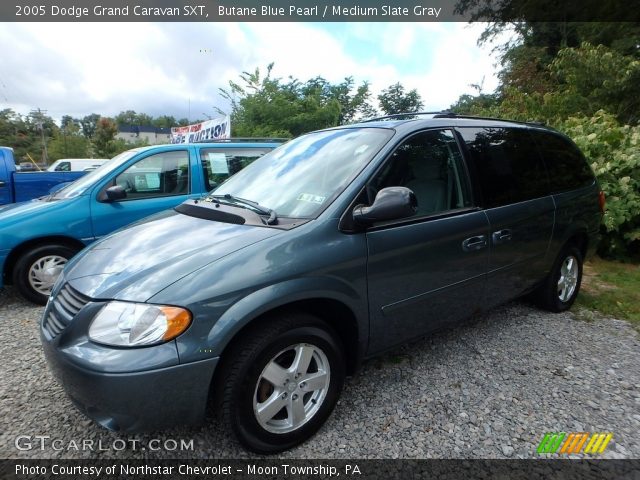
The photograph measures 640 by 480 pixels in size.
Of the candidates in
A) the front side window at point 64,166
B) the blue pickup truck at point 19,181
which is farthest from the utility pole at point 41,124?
the blue pickup truck at point 19,181

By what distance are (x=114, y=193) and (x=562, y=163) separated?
4560 millimetres

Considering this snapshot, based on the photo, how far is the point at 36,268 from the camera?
397 cm

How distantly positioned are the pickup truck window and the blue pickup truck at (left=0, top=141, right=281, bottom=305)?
1 cm

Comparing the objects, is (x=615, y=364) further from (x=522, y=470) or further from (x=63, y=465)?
(x=63, y=465)

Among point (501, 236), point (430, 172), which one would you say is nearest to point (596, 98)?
point (501, 236)

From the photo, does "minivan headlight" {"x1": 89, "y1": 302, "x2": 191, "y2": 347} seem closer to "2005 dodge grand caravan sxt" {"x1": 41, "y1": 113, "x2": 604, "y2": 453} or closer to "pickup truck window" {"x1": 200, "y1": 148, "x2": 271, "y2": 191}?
"2005 dodge grand caravan sxt" {"x1": 41, "y1": 113, "x2": 604, "y2": 453}

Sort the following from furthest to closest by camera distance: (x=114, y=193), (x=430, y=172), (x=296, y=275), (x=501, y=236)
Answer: (x=114, y=193), (x=501, y=236), (x=430, y=172), (x=296, y=275)

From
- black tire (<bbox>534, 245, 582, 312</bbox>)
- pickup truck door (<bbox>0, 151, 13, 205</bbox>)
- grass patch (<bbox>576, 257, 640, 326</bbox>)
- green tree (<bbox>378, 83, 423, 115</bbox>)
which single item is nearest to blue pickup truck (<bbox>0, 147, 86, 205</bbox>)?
pickup truck door (<bbox>0, 151, 13, 205</bbox>)


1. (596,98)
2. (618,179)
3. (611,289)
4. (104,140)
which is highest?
(104,140)

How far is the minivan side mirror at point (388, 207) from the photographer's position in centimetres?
201

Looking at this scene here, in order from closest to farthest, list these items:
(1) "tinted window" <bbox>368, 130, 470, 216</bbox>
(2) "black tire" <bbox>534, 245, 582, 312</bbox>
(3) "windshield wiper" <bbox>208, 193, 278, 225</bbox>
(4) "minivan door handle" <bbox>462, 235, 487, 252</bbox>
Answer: (3) "windshield wiper" <bbox>208, 193, 278, 225</bbox>, (1) "tinted window" <bbox>368, 130, 470, 216</bbox>, (4) "minivan door handle" <bbox>462, 235, 487, 252</bbox>, (2) "black tire" <bbox>534, 245, 582, 312</bbox>

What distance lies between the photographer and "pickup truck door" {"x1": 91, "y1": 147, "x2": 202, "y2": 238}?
423 cm

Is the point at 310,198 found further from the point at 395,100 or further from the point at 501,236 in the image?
the point at 395,100

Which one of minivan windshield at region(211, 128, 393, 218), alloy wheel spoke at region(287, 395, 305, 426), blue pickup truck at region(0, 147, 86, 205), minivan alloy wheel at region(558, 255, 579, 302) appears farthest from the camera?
blue pickup truck at region(0, 147, 86, 205)
